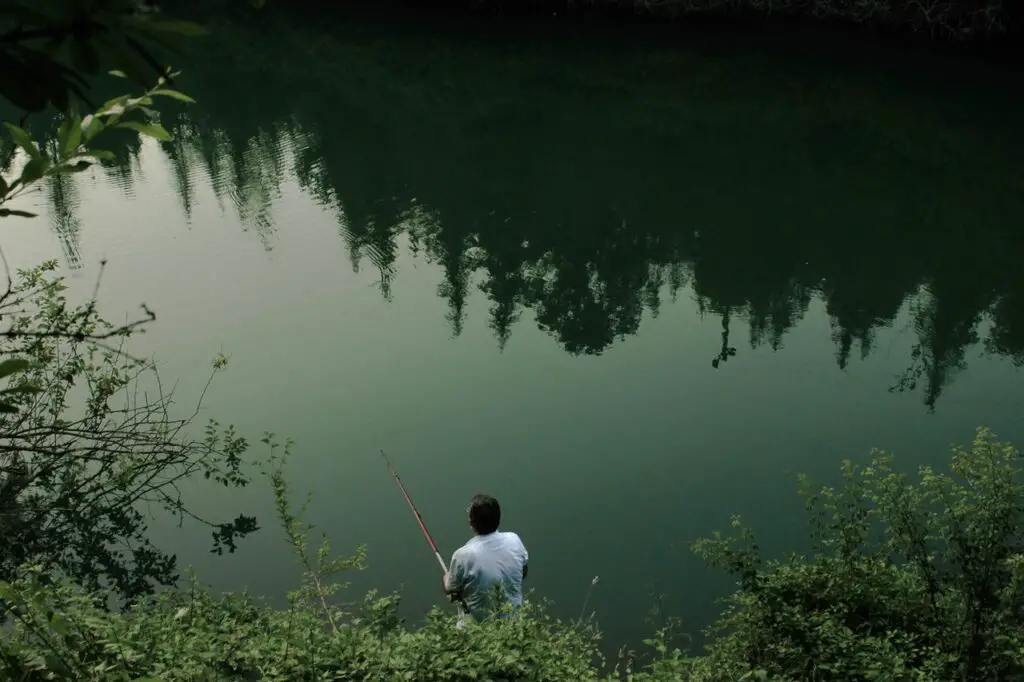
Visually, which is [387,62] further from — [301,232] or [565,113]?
[301,232]

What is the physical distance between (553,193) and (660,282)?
96.4 inches

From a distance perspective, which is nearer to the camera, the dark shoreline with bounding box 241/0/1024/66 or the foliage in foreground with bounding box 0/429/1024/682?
the foliage in foreground with bounding box 0/429/1024/682

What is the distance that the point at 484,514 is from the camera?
453cm

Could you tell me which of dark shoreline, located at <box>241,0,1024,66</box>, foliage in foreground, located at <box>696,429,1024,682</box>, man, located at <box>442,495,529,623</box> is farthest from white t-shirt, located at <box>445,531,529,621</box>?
dark shoreline, located at <box>241,0,1024,66</box>

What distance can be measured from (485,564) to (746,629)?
1.08 meters

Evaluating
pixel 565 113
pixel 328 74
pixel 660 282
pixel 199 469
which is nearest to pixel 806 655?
pixel 199 469

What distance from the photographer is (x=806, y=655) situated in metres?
4.18

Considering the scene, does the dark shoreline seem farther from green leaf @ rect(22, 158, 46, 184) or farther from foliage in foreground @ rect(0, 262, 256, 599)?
green leaf @ rect(22, 158, 46, 184)

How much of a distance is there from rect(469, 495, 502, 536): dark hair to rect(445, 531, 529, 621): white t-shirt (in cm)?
4

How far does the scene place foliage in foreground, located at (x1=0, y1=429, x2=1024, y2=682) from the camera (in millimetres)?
3623

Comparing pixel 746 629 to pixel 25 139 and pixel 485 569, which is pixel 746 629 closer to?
pixel 485 569

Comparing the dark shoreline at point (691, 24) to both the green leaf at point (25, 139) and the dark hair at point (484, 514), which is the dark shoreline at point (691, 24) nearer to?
the dark hair at point (484, 514)

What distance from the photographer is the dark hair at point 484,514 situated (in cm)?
452

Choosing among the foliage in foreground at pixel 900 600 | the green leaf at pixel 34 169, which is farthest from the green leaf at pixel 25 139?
the foliage in foreground at pixel 900 600
